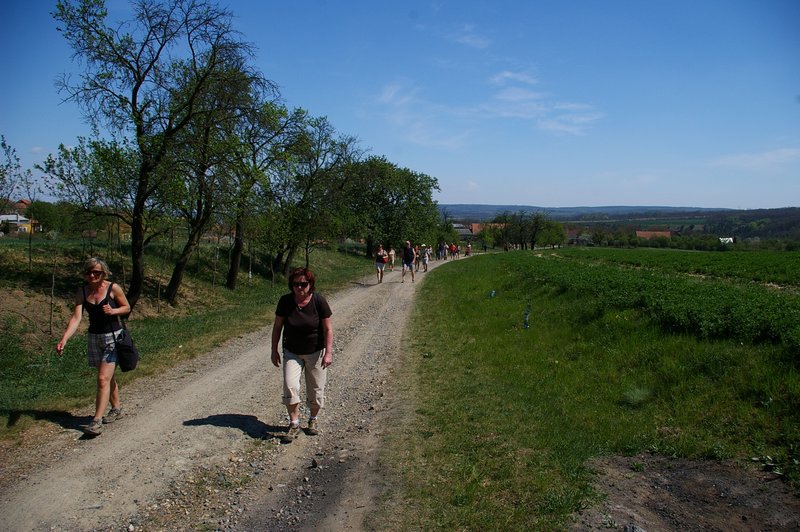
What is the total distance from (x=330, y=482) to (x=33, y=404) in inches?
182

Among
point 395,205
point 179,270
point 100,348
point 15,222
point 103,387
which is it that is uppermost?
A: point 395,205

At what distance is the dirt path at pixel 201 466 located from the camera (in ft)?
14.5

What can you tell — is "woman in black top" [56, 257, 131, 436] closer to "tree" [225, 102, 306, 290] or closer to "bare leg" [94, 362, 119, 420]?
"bare leg" [94, 362, 119, 420]

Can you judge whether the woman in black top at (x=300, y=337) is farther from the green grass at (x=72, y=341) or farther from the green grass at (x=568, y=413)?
the green grass at (x=72, y=341)

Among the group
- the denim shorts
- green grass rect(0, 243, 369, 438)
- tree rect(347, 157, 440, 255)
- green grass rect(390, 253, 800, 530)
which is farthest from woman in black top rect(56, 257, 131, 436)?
tree rect(347, 157, 440, 255)

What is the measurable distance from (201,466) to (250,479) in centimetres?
57

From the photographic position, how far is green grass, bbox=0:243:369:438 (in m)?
7.21

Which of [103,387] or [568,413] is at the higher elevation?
[103,387]

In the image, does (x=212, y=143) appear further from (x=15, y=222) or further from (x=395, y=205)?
(x=395, y=205)

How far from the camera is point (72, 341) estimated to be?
11.6 metres

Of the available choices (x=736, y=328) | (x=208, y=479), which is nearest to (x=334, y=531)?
(x=208, y=479)

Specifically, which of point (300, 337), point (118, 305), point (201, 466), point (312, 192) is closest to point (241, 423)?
point (201, 466)

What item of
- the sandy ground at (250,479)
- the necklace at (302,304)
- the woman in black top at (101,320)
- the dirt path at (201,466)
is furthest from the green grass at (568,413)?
the woman in black top at (101,320)

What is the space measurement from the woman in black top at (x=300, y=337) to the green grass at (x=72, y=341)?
305cm
